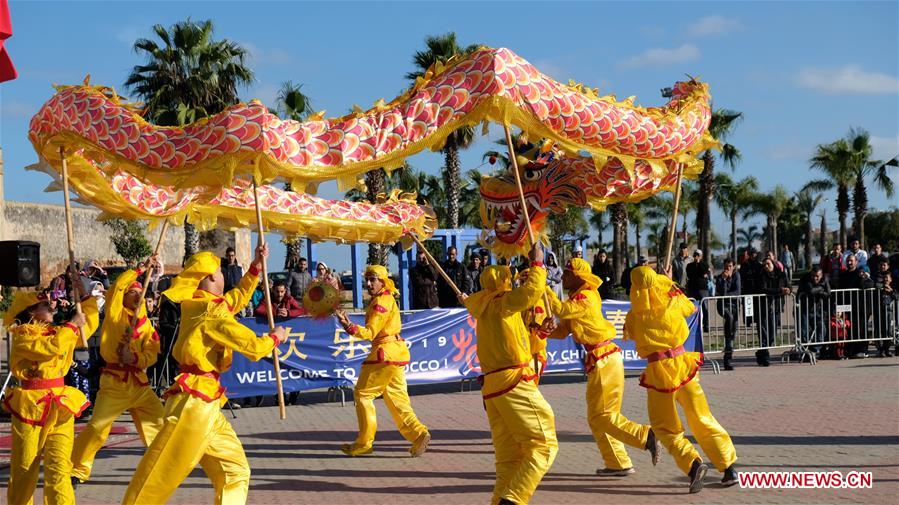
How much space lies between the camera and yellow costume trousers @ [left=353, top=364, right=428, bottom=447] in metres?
9.60

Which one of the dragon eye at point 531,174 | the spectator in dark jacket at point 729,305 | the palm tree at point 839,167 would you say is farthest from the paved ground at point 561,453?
the palm tree at point 839,167

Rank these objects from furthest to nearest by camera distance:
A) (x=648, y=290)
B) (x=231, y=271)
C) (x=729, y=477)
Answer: (x=231, y=271), (x=648, y=290), (x=729, y=477)

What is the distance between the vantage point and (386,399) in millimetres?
9742

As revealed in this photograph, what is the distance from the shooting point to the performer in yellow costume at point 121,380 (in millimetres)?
8242

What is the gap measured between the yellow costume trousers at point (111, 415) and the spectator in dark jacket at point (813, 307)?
11.8 meters

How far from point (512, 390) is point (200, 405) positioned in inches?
83.5

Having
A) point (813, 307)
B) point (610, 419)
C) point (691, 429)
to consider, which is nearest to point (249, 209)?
point (610, 419)

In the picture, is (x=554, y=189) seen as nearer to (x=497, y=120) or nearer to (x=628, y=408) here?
(x=497, y=120)

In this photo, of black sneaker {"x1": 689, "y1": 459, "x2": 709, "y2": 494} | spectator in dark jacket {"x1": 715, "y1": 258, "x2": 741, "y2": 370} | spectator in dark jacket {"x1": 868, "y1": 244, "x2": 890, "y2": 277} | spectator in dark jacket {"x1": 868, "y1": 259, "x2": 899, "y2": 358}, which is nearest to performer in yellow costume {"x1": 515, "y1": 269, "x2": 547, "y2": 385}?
black sneaker {"x1": 689, "y1": 459, "x2": 709, "y2": 494}

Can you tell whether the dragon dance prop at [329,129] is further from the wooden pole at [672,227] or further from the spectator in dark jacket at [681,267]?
the spectator in dark jacket at [681,267]

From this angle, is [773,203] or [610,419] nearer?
[610,419]

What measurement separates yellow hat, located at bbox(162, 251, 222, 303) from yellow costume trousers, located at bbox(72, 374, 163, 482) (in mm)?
1934

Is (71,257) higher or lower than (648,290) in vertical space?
higher

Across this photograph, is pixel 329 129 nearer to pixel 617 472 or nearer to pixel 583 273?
pixel 583 273
